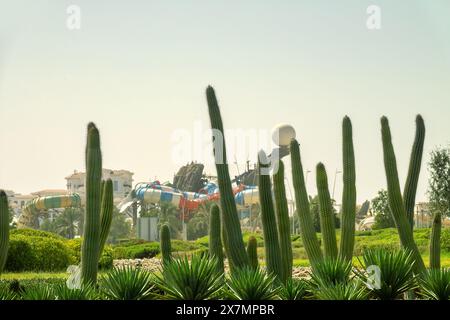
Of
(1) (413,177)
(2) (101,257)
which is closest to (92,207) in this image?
(1) (413,177)

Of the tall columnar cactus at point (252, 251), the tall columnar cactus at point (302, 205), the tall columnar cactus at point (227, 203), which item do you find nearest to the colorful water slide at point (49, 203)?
the tall columnar cactus at point (302, 205)

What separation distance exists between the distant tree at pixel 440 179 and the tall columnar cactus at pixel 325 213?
19748 millimetres

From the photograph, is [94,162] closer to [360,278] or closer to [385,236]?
[360,278]

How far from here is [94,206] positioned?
8906 millimetres

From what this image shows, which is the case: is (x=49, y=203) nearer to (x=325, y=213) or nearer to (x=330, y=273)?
(x=325, y=213)

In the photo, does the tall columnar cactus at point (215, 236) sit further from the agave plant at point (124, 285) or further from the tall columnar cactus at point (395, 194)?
the tall columnar cactus at point (395, 194)

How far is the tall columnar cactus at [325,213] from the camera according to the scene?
1072cm

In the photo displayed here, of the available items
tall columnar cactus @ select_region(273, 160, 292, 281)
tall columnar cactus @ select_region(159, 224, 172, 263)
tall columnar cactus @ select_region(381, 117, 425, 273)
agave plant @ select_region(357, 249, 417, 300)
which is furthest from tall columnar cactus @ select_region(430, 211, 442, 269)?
tall columnar cactus @ select_region(159, 224, 172, 263)

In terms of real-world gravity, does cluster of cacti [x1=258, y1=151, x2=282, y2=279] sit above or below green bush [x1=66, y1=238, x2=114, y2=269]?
above

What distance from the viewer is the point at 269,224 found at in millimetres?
9242

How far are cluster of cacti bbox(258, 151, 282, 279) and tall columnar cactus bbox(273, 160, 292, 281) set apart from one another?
296mm

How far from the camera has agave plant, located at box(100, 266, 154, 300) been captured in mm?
7789

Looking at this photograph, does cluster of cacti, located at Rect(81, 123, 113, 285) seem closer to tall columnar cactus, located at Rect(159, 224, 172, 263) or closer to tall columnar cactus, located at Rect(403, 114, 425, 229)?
tall columnar cactus, located at Rect(159, 224, 172, 263)
